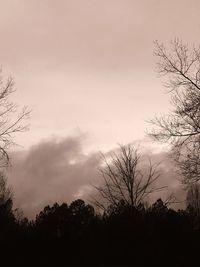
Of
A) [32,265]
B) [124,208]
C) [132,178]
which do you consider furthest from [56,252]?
[132,178]

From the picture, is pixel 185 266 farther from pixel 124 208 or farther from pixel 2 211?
pixel 2 211

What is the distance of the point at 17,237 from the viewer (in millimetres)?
11414

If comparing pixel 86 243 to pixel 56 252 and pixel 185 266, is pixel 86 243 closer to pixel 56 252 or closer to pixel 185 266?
pixel 56 252

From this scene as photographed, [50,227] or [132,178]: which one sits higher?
[132,178]

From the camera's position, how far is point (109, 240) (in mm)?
11117

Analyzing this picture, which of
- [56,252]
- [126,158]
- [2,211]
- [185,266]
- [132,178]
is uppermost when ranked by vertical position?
[126,158]

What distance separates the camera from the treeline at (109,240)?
1060cm

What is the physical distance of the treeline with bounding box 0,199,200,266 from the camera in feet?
34.8

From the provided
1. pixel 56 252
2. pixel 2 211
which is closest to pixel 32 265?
pixel 56 252

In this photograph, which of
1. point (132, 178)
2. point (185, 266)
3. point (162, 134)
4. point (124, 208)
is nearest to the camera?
point (185, 266)

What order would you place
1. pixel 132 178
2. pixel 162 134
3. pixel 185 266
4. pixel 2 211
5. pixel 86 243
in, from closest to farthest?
pixel 185 266 < pixel 86 243 < pixel 2 211 < pixel 162 134 < pixel 132 178

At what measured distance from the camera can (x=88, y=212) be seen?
13.7 meters

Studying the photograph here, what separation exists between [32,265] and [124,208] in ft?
9.82

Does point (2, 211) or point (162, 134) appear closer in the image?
point (2, 211)
